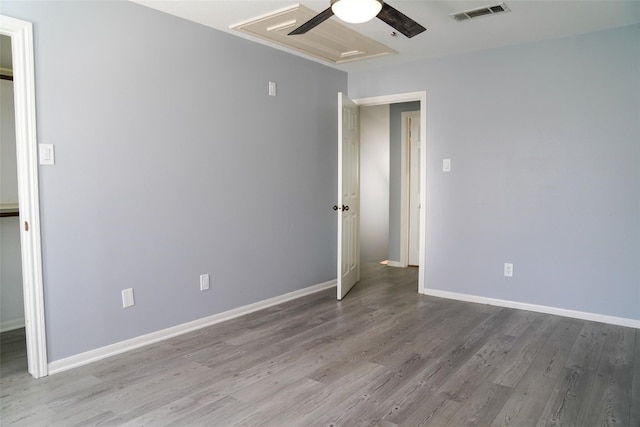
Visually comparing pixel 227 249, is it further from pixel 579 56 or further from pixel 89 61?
pixel 579 56

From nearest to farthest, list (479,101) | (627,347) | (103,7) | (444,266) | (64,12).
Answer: (64,12), (103,7), (627,347), (479,101), (444,266)

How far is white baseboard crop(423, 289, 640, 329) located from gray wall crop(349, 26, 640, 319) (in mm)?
42

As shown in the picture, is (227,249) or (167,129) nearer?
(167,129)

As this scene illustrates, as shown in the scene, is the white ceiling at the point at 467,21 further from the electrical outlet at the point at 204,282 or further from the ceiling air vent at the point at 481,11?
the electrical outlet at the point at 204,282

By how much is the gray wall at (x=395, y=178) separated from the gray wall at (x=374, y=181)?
1.62 ft

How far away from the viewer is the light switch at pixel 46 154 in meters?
2.56

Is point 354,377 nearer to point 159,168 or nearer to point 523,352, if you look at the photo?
point 523,352

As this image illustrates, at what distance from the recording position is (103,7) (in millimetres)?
2799

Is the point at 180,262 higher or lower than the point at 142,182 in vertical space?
lower

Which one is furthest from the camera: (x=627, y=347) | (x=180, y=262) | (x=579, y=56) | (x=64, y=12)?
(x=579, y=56)

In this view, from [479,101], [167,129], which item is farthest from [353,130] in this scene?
[167,129]

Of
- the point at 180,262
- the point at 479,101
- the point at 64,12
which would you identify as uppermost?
the point at 64,12

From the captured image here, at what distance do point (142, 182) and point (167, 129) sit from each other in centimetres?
45

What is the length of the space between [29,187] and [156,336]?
1.36 meters
